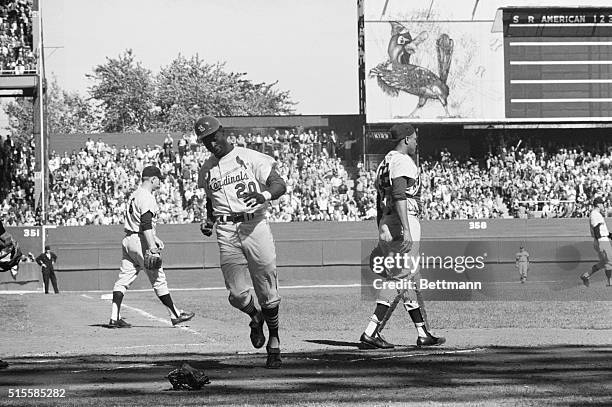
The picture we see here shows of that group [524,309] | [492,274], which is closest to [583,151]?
[492,274]

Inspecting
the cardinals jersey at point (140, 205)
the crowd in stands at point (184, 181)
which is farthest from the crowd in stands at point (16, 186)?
the cardinals jersey at point (140, 205)

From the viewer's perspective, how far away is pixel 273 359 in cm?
867

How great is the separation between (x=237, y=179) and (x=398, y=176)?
1865mm

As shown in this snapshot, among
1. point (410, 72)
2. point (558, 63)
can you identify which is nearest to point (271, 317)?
point (410, 72)

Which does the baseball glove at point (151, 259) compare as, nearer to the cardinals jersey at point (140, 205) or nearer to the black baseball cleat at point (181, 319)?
the cardinals jersey at point (140, 205)

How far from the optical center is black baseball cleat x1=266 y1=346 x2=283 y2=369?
860cm

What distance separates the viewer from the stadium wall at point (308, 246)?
122ft

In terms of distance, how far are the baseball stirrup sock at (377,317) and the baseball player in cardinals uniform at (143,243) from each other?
13.1ft

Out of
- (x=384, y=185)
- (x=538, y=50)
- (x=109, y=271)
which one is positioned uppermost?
(x=538, y=50)

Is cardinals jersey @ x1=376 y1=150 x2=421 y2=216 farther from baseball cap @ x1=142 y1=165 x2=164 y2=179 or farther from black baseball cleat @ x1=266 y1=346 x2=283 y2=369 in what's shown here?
baseball cap @ x1=142 y1=165 x2=164 y2=179

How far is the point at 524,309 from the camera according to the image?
56.4 feet

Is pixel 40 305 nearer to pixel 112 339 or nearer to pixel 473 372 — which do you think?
pixel 112 339

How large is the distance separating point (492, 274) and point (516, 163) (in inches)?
535

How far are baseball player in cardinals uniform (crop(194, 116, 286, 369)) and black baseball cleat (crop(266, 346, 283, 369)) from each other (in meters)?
0.07
